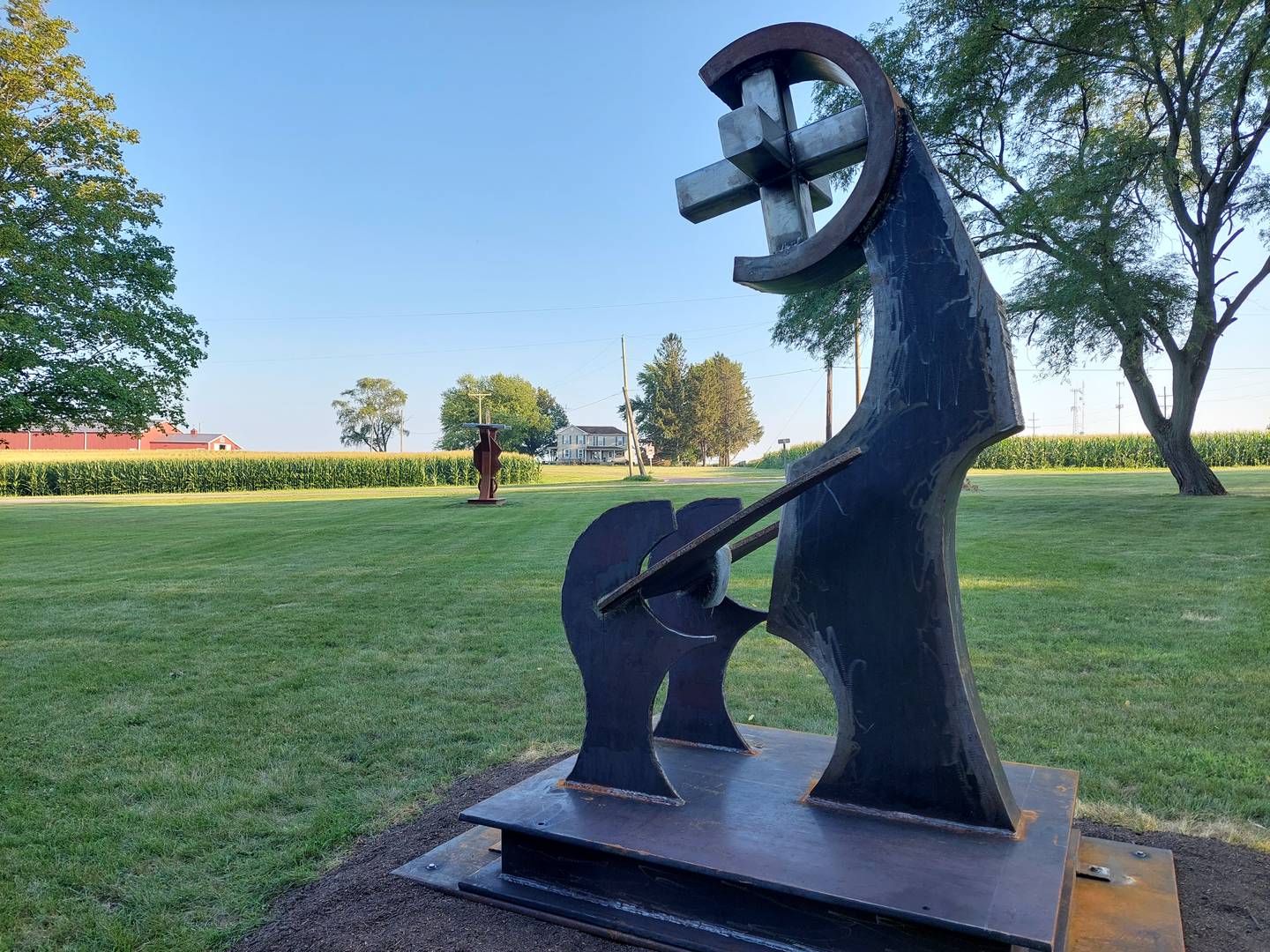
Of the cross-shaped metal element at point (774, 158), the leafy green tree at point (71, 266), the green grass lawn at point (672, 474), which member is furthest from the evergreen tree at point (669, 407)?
the cross-shaped metal element at point (774, 158)

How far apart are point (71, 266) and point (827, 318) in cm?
1949

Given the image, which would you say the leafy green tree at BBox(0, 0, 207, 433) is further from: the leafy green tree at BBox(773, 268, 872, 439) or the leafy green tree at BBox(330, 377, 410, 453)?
the leafy green tree at BBox(330, 377, 410, 453)

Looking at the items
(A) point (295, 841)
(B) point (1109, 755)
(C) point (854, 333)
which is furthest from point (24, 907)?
(C) point (854, 333)

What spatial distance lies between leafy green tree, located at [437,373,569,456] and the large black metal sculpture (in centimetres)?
8793

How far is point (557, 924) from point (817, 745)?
4.30 feet

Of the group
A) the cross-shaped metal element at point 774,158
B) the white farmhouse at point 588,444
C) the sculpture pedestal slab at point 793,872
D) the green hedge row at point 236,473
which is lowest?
the sculpture pedestal slab at point 793,872

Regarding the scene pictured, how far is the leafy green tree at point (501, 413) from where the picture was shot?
3659 inches

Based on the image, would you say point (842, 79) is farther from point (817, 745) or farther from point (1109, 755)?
point (1109, 755)

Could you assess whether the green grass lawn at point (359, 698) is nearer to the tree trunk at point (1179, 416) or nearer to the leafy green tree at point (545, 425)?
the tree trunk at point (1179, 416)

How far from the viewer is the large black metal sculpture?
242 cm

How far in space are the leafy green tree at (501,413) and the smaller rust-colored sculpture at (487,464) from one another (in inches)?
2552

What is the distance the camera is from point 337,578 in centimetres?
1084

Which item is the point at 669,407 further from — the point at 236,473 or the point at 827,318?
the point at 827,318

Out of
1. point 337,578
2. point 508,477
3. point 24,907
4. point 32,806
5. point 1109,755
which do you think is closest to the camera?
point 24,907
